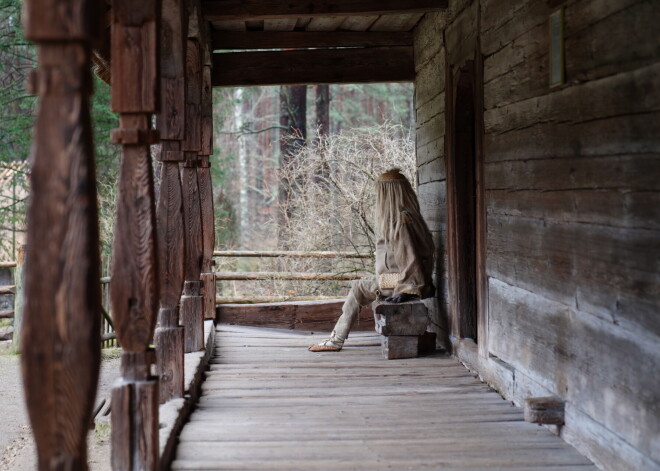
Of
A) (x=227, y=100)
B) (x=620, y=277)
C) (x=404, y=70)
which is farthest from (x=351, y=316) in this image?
(x=227, y=100)

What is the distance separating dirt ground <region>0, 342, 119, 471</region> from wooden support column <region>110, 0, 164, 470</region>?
120 inches

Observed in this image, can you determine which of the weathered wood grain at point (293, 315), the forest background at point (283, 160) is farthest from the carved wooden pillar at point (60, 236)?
the forest background at point (283, 160)

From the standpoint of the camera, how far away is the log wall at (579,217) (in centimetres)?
364

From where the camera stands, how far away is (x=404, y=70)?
954cm

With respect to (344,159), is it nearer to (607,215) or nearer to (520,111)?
(520,111)

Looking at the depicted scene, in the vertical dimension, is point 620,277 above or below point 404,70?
below

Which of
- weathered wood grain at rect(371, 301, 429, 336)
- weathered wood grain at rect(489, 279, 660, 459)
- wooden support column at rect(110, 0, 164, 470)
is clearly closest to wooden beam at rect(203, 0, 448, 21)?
weathered wood grain at rect(371, 301, 429, 336)

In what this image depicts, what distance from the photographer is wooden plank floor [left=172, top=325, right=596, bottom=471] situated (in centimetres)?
434

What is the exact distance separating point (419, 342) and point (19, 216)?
9.54 metres

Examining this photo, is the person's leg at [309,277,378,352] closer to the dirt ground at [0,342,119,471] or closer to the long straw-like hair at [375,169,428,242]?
the long straw-like hair at [375,169,428,242]

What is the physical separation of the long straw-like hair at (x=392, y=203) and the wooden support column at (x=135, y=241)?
448 cm

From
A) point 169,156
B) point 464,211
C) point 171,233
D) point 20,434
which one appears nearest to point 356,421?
point 171,233

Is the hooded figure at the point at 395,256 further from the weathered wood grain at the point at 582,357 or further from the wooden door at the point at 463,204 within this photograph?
the weathered wood grain at the point at 582,357

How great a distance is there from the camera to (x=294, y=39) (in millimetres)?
9391
